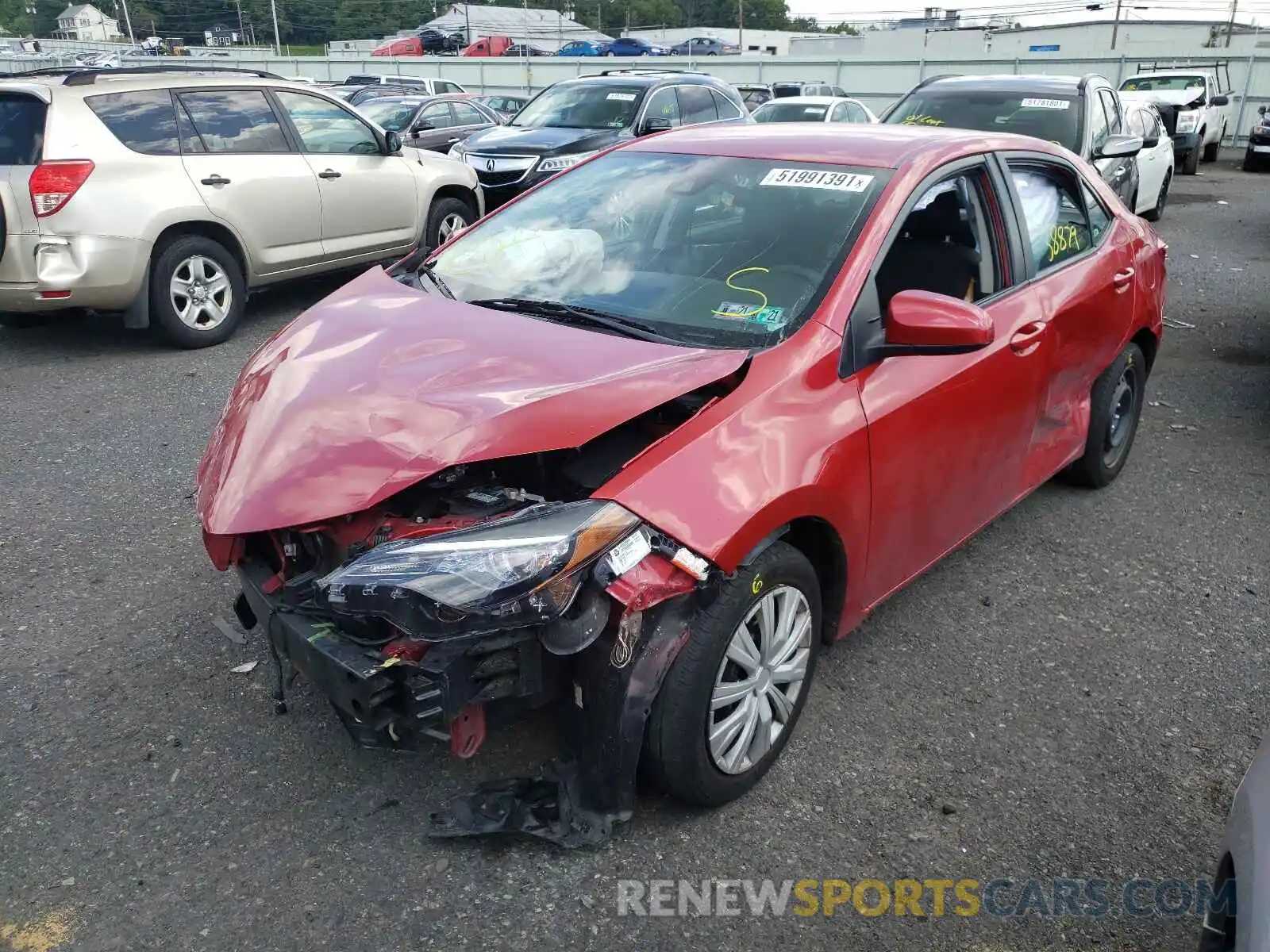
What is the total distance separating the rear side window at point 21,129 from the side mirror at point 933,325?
5.71m

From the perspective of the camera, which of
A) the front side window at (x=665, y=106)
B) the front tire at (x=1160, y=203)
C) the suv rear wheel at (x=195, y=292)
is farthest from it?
the front tire at (x=1160, y=203)

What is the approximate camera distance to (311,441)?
258 cm

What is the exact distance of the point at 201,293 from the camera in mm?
7008

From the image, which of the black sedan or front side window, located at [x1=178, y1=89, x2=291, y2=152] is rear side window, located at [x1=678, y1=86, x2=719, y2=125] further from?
front side window, located at [x1=178, y1=89, x2=291, y2=152]

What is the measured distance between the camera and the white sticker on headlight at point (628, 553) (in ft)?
7.55

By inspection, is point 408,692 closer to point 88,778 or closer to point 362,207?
point 88,778

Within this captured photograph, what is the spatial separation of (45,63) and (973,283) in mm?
40401

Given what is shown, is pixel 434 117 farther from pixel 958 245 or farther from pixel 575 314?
pixel 575 314

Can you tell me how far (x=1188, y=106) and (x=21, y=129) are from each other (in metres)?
19.0

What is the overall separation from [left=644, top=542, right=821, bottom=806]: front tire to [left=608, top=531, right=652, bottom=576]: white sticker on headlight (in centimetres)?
25

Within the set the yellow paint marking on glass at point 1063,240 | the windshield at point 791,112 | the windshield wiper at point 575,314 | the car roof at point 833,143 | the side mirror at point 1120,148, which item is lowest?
the windshield wiper at point 575,314

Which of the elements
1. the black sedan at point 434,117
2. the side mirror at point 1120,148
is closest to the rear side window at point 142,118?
the side mirror at point 1120,148

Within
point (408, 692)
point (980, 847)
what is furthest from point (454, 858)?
point (980, 847)

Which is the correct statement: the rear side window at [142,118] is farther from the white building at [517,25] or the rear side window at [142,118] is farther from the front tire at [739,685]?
the white building at [517,25]
